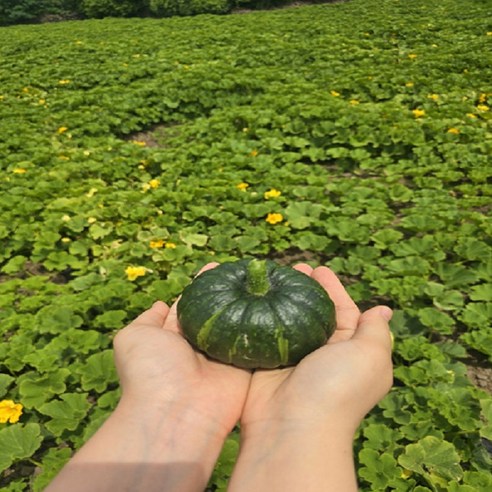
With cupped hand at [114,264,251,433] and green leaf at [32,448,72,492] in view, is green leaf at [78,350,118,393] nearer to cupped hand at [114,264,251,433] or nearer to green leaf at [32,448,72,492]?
green leaf at [32,448,72,492]

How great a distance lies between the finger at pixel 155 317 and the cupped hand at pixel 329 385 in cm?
66

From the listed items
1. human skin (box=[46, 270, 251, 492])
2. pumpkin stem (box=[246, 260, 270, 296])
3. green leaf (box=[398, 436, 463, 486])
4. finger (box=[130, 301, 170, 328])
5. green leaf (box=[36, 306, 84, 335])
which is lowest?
green leaf (box=[398, 436, 463, 486])

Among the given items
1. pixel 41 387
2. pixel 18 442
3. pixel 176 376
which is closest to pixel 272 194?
pixel 41 387

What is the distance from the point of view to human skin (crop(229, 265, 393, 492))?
6.07 feet

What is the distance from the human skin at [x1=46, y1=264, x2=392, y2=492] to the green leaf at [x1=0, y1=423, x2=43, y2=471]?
900 millimetres

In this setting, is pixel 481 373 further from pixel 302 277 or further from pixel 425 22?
pixel 425 22

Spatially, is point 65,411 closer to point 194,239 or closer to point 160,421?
point 160,421

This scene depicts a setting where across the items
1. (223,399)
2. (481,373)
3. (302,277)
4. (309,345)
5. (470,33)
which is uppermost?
(470,33)

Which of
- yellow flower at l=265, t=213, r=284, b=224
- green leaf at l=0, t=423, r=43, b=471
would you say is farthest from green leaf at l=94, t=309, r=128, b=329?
yellow flower at l=265, t=213, r=284, b=224

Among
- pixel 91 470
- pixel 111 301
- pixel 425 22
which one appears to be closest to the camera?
pixel 91 470

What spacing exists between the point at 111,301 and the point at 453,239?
3106 millimetres

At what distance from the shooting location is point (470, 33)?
13242mm

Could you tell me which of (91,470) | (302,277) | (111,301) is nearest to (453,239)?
(302,277)

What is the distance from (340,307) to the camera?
276 centimetres
